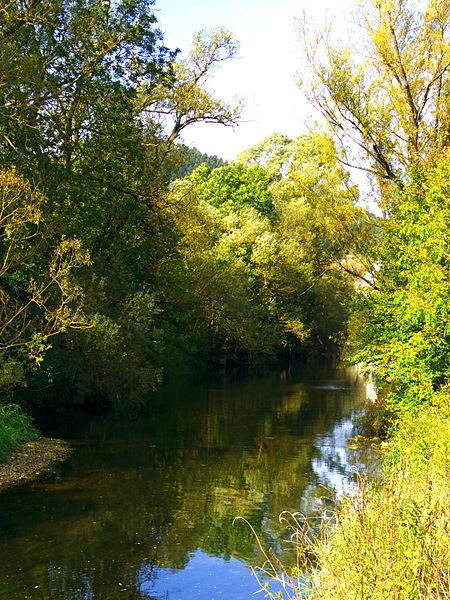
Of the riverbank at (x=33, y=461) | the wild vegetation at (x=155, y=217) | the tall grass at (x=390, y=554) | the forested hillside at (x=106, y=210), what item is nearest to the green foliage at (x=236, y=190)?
the forested hillside at (x=106, y=210)

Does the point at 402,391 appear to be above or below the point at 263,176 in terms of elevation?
below

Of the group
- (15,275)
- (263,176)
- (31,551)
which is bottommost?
(31,551)

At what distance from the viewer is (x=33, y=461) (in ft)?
60.3

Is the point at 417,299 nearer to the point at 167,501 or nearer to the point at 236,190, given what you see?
the point at 167,501

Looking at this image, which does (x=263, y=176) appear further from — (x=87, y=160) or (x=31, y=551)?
(x=31, y=551)

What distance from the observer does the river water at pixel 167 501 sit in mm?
11227

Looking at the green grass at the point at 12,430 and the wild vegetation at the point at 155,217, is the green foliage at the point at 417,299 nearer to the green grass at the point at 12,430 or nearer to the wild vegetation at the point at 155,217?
the wild vegetation at the point at 155,217

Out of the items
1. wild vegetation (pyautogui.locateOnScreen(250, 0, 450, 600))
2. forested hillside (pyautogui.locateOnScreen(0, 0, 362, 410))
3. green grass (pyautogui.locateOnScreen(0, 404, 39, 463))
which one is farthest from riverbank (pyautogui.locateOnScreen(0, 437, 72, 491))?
wild vegetation (pyautogui.locateOnScreen(250, 0, 450, 600))

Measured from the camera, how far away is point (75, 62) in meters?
21.7

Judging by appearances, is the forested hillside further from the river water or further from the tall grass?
the tall grass

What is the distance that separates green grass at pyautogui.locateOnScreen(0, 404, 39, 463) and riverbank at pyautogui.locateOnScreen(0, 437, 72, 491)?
0.55 feet

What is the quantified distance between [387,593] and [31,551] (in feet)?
26.1

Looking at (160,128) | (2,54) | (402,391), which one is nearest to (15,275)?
(2,54)

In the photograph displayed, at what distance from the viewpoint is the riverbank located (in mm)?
16812
